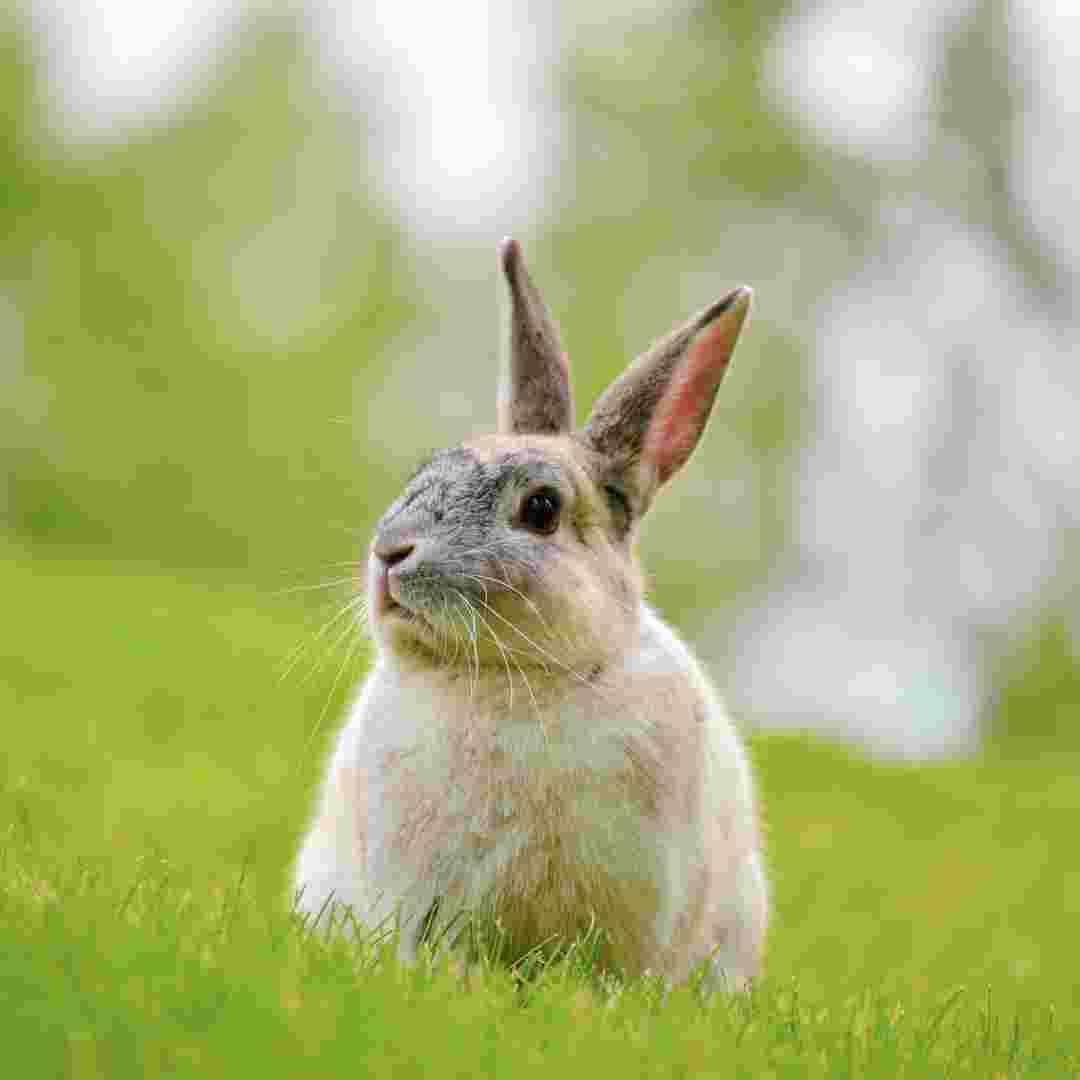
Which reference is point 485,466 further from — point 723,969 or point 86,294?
point 86,294

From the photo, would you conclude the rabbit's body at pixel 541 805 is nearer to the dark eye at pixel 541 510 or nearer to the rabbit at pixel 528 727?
the rabbit at pixel 528 727

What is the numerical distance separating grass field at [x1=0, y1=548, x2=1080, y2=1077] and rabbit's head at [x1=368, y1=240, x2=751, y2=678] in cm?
42

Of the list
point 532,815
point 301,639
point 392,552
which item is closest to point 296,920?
point 532,815

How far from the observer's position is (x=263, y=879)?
7363 millimetres

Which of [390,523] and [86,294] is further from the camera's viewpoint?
[86,294]

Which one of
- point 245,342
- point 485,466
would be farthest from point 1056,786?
point 245,342

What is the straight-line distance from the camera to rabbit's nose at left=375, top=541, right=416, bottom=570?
4688 millimetres

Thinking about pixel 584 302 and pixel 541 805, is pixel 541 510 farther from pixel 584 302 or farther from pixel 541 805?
pixel 584 302

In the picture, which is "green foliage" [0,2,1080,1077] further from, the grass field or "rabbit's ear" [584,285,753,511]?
"rabbit's ear" [584,285,753,511]

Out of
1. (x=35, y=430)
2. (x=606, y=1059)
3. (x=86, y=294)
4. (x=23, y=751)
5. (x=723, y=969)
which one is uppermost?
(x=606, y=1059)

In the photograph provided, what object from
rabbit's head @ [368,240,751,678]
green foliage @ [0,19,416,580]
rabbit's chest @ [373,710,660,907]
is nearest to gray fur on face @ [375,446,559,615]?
rabbit's head @ [368,240,751,678]

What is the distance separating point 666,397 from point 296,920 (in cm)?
204

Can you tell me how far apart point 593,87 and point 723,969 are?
55.3 ft

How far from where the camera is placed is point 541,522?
4887 millimetres
